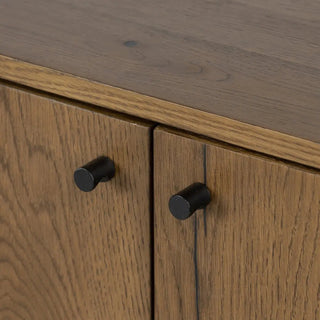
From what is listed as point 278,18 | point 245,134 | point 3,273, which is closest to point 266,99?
point 245,134

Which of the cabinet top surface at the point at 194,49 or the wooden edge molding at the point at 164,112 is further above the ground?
the cabinet top surface at the point at 194,49

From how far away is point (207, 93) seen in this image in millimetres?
605

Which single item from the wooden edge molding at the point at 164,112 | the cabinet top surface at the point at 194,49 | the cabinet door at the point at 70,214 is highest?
the cabinet top surface at the point at 194,49

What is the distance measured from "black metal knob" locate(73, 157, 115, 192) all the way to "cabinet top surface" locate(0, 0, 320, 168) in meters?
0.07

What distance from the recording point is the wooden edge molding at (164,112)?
56 centimetres

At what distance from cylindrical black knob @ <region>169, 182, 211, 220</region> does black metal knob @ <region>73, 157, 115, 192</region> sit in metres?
0.07

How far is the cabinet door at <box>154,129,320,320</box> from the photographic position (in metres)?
0.58

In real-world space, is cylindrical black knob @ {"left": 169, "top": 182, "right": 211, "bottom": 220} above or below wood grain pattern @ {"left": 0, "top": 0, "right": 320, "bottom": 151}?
below

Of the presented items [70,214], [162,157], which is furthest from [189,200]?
[70,214]

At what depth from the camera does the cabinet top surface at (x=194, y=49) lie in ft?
1.95

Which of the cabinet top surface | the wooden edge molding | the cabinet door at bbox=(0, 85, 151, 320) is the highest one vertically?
the cabinet top surface

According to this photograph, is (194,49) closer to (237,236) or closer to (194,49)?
(194,49)

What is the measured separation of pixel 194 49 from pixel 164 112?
3.9 inches

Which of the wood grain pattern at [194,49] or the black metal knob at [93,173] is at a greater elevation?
the wood grain pattern at [194,49]
